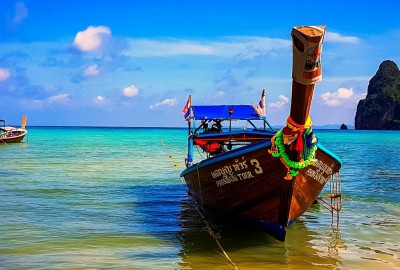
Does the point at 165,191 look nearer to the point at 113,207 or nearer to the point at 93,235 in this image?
the point at 113,207

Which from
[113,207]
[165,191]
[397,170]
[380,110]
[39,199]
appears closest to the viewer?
[113,207]

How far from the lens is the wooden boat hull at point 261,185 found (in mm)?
9383

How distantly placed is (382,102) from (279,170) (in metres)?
169

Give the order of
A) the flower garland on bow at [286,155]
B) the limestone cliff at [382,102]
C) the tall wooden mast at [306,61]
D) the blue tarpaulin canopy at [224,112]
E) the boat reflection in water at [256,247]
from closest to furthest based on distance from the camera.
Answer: the tall wooden mast at [306,61], the flower garland on bow at [286,155], the boat reflection in water at [256,247], the blue tarpaulin canopy at [224,112], the limestone cliff at [382,102]

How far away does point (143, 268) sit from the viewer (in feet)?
29.4

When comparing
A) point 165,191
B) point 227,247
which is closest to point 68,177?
point 165,191

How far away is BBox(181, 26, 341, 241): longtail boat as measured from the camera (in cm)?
625

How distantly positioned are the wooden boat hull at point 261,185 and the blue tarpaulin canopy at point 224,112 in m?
4.39

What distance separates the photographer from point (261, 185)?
380 inches

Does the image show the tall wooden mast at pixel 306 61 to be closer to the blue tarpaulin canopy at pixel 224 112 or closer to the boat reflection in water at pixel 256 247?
the boat reflection in water at pixel 256 247

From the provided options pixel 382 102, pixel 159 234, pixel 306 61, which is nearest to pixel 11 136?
pixel 159 234

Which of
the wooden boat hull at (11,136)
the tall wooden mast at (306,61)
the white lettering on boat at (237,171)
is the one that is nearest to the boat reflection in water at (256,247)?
the white lettering on boat at (237,171)

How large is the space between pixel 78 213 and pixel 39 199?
2.97m

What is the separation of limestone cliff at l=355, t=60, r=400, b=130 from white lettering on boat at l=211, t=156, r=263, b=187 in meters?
163
